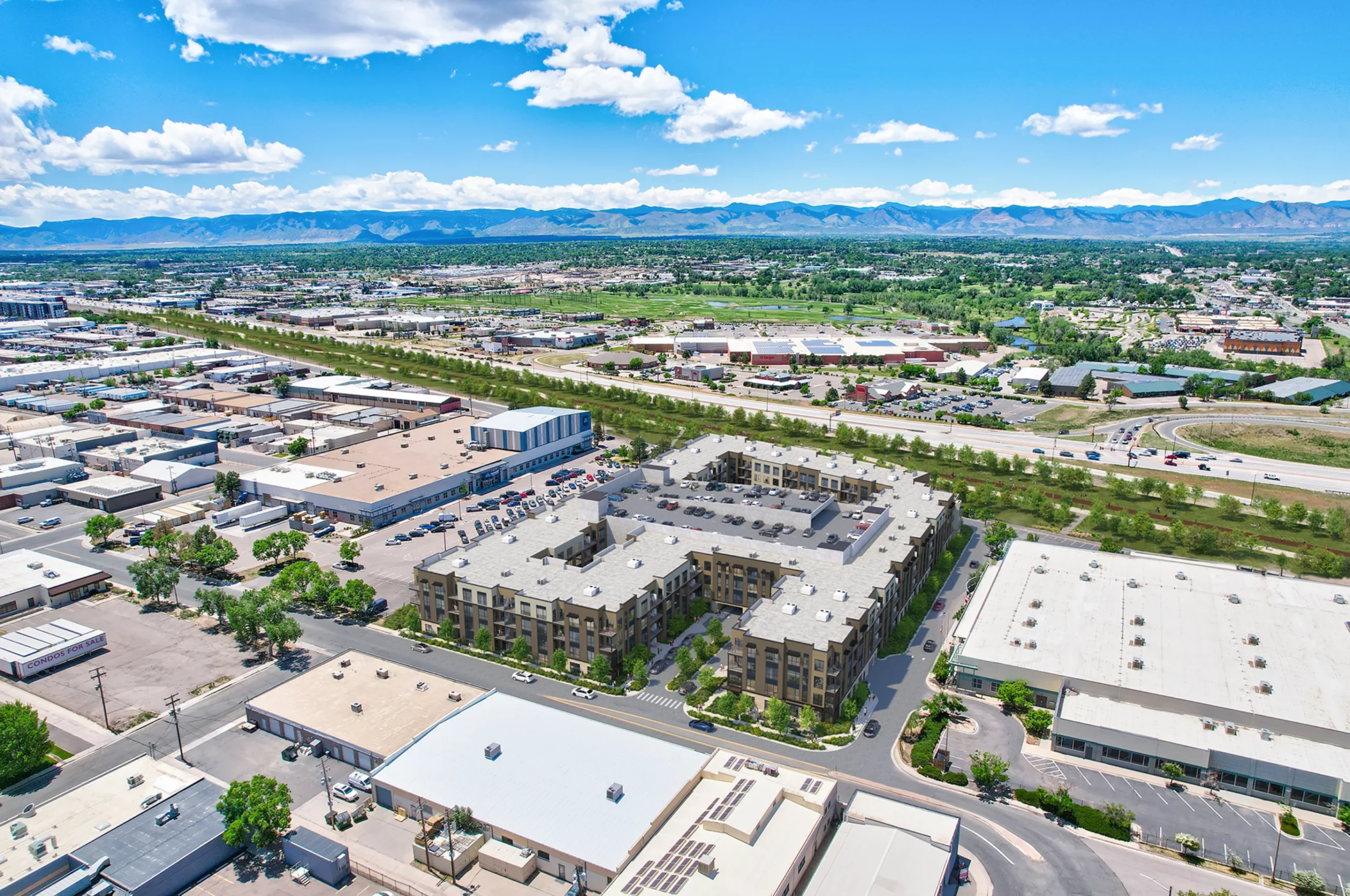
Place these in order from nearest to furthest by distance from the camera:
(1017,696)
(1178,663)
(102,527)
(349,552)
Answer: (1017,696)
(1178,663)
(349,552)
(102,527)

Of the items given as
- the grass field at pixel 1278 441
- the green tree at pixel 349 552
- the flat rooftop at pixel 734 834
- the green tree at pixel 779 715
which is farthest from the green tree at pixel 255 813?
the grass field at pixel 1278 441

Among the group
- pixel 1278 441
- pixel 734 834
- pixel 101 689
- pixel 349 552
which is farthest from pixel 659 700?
pixel 1278 441

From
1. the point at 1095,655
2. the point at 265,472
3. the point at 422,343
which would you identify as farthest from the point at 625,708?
the point at 422,343

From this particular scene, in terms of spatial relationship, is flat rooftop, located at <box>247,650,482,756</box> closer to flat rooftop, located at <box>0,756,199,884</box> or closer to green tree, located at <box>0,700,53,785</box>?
flat rooftop, located at <box>0,756,199,884</box>

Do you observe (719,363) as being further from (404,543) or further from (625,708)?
(625,708)

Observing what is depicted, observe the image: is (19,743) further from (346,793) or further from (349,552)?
(349,552)

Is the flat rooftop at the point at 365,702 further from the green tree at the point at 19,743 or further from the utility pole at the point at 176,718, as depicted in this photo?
the green tree at the point at 19,743
